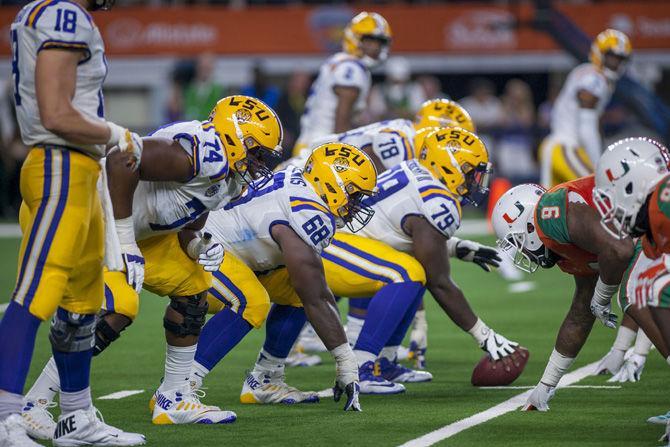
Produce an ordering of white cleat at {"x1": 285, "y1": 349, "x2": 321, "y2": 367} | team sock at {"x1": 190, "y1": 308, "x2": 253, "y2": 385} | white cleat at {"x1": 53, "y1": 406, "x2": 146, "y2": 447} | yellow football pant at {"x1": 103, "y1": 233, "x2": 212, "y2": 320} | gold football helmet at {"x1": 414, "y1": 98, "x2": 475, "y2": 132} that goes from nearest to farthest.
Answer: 1. white cleat at {"x1": 53, "y1": 406, "x2": 146, "y2": 447}
2. yellow football pant at {"x1": 103, "y1": 233, "x2": 212, "y2": 320}
3. team sock at {"x1": 190, "y1": 308, "x2": 253, "y2": 385}
4. white cleat at {"x1": 285, "y1": 349, "x2": 321, "y2": 367}
5. gold football helmet at {"x1": 414, "y1": 98, "x2": 475, "y2": 132}

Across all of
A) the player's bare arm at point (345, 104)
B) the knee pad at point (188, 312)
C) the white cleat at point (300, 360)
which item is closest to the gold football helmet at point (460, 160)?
the white cleat at point (300, 360)

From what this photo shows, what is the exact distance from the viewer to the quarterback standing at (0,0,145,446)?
4859 mm

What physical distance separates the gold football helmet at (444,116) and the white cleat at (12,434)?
4427 millimetres

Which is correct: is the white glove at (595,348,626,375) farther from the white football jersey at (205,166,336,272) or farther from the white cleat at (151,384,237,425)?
the white cleat at (151,384,237,425)

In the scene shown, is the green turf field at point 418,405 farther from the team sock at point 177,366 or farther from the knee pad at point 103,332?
the knee pad at point 103,332

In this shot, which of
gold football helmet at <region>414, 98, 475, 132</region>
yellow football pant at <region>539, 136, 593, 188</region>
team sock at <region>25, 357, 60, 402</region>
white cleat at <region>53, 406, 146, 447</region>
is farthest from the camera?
yellow football pant at <region>539, 136, 593, 188</region>

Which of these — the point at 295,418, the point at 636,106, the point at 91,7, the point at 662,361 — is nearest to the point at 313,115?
the point at 662,361

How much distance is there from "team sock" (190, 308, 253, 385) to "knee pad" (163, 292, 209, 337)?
39cm

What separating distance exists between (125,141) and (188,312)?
3.83 ft

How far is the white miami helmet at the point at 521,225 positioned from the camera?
20.0 feet

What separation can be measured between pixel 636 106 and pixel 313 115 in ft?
28.1

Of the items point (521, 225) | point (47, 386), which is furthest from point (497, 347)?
point (47, 386)

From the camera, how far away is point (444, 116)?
28.7ft

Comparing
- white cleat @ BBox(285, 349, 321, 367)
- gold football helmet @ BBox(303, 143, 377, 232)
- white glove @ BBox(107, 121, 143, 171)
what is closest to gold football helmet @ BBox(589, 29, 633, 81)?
Result: white cleat @ BBox(285, 349, 321, 367)
